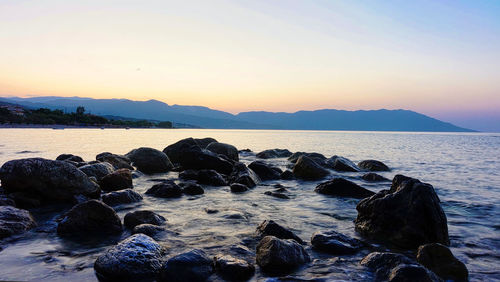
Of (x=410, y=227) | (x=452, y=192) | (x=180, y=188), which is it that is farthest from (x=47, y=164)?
(x=452, y=192)

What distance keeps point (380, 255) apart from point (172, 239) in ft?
13.3

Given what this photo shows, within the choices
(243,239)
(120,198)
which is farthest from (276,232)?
(120,198)

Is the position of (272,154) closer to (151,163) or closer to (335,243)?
(151,163)

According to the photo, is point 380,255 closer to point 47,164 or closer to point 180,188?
point 180,188

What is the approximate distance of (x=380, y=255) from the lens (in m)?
5.48

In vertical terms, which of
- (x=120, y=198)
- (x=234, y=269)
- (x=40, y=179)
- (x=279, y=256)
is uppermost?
(x=40, y=179)

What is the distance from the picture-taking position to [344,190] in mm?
12281

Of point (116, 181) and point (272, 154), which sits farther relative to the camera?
point (272, 154)

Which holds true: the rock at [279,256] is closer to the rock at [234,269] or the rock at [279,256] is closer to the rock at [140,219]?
the rock at [234,269]

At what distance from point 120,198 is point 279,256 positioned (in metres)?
6.51

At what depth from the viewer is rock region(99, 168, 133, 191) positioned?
39.3 ft

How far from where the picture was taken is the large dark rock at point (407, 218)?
6.76 meters

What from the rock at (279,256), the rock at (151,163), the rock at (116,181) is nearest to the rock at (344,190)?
the rock at (279,256)

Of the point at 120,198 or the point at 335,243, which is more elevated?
the point at 335,243
